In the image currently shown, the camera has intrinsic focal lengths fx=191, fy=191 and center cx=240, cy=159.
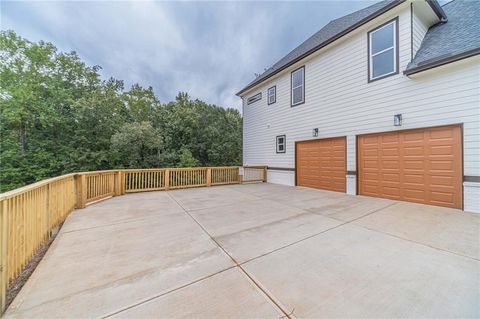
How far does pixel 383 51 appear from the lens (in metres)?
5.75

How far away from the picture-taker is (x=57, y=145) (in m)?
12.8

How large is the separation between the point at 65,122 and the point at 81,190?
11.6 metres

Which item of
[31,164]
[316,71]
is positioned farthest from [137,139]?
[316,71]

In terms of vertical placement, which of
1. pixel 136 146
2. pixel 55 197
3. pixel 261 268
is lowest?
pixel 261 268

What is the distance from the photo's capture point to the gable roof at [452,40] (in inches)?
171

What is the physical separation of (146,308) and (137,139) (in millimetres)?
13398

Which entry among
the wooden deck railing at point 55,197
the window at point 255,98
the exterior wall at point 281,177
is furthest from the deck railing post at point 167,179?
the window at point 255,98

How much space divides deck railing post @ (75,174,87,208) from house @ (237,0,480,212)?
24.5 ft

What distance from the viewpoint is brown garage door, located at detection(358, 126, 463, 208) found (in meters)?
4.53

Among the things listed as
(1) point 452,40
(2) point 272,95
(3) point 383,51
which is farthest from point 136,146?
(1) point 452,40

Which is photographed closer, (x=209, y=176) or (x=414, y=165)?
(x=414, y=165)

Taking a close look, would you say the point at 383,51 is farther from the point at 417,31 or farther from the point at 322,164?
the point at 322,164

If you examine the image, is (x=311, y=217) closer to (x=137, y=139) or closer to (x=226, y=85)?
(x=137, y=139)

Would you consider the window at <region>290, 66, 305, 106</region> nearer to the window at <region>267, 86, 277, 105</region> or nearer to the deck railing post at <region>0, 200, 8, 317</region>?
the window at <region>267, 86, 277, 105</region>
